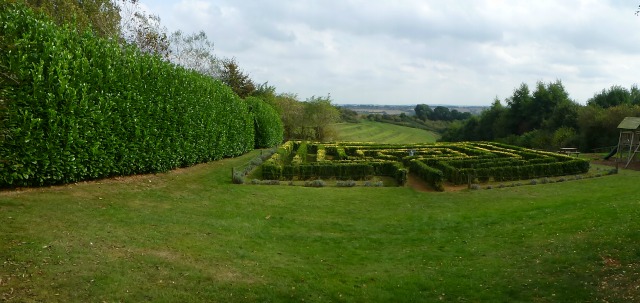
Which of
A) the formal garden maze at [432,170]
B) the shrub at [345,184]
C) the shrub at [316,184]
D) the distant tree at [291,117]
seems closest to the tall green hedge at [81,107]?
the formal garden maze at [432,170]

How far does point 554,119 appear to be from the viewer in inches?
1972

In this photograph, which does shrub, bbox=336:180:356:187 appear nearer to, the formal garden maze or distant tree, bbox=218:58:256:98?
the formal garden maze

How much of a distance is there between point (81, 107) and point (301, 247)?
713 centimetres

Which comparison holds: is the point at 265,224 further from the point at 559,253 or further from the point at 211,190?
the point at 559,253

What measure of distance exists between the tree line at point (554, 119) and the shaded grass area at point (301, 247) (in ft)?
98.3

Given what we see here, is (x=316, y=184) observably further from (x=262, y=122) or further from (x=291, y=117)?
(x=291, y=117)

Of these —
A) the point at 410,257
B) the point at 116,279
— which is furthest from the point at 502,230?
the point at 116,279

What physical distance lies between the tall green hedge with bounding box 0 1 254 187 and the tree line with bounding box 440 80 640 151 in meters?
37.8

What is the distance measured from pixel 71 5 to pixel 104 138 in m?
12.5

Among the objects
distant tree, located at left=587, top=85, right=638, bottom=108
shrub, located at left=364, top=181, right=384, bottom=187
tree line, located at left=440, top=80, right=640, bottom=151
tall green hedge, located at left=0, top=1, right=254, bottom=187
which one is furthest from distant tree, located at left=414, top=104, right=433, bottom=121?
tall green hedge, located at left=0, top=1, right=254, bottom=187

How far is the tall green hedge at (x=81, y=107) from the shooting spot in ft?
31.9

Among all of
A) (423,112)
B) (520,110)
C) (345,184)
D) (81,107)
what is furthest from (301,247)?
(423,112)

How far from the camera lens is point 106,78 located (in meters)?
12.6

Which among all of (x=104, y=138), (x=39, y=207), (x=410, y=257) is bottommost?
(x=410, y=257)
